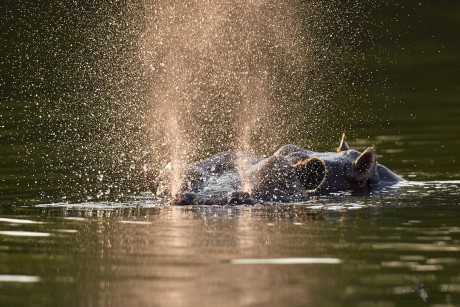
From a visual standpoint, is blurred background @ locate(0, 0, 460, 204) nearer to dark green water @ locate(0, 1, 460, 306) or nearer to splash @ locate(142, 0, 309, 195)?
dark green water @ locate(0, 1, 460, 306)

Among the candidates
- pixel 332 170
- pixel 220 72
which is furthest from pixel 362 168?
pixel 220 72

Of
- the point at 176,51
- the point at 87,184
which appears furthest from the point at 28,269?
the point at 176,51

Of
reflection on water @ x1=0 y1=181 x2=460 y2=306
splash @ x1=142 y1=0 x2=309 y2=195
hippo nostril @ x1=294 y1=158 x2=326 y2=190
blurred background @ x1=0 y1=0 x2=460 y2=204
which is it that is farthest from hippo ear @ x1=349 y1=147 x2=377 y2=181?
splash @ x1=142 y1=0 x2=309 y2=195

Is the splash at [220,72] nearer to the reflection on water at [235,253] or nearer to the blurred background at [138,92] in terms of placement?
the blurred background at [138,92]

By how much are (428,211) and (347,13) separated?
2782cm

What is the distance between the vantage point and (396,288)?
793 centimetres

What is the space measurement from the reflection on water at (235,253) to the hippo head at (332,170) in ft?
2.28

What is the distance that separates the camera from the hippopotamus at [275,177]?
12398mm

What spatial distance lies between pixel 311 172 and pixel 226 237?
358cm

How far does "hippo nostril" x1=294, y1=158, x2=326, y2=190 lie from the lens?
43.8 ft

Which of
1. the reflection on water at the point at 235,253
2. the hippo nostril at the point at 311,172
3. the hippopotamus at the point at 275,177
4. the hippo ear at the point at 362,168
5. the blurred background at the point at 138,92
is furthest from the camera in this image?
the blurred background at the point at 138,92

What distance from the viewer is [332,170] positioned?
13.6 meters

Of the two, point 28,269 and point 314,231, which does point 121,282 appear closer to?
point 28,269

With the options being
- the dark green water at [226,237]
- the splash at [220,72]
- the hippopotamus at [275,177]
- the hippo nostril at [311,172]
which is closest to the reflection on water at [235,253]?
the dark green water at [226,237]
